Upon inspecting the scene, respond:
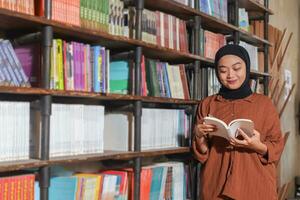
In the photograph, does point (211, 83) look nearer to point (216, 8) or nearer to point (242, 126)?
point (216, 8)

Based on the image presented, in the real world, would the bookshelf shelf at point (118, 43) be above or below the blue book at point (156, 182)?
above

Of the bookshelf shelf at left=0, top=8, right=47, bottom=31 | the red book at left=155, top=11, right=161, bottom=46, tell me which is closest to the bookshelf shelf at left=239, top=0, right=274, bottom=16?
the red book at left=155, top=11, right=161, bottom=46

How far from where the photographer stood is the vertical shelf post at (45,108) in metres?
1.64

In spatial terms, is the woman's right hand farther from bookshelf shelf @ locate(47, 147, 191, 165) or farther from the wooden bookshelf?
the wooden bookshelf

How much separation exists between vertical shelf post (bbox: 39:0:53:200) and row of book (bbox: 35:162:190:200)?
0.21 ft

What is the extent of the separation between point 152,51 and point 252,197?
94 cm

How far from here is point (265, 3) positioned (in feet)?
11.6

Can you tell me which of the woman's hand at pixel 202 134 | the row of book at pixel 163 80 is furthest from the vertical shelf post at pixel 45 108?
the woman's hand at pixel 202 134

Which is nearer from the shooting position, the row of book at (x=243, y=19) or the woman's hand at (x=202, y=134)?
the woman's hand at (x=202, y=134)

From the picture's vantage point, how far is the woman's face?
2076 millimetres

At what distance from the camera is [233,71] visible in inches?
81.8

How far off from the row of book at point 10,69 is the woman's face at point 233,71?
98 centimetres

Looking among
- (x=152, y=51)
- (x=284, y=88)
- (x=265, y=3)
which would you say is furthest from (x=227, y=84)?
(x=284, y=88)

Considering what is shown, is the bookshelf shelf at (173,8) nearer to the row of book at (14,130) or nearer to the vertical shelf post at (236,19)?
the vertical shelf post at (236,19)
